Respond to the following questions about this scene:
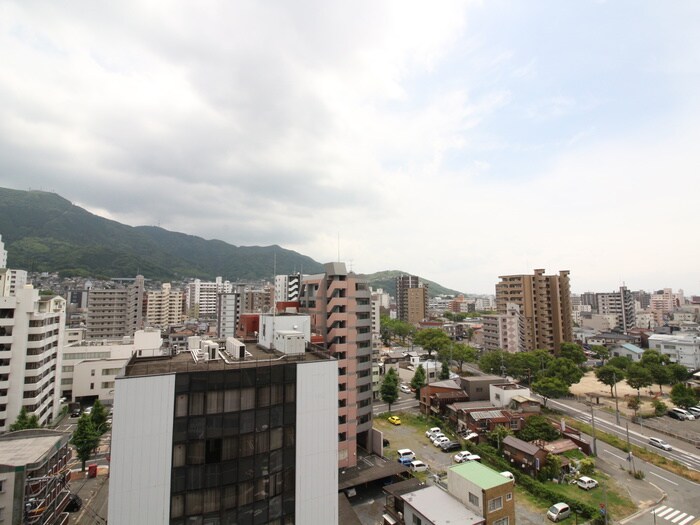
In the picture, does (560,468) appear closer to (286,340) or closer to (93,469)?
(286,340)

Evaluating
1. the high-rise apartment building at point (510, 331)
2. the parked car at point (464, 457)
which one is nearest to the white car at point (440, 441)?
the parked car at point (464, 457)

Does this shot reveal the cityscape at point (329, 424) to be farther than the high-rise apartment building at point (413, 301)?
No

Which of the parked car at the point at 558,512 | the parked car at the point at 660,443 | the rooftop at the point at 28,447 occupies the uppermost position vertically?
the rooftop at the point at 28,447

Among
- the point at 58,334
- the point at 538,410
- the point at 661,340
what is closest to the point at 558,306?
the point at 661,340

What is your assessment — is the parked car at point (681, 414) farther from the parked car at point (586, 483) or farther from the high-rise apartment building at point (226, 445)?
the high-rise apartment building at point (226, 445)

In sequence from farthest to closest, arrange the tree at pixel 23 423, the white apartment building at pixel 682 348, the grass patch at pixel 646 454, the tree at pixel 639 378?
the white apartment building at pixel 682 348, the tree at pixel 639 378, the tree at pixel 23 423, the grass patch at pixel 646 454

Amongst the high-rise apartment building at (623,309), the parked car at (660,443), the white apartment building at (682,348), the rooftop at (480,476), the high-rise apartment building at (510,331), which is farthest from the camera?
the high-rise apartment building at (623,309)

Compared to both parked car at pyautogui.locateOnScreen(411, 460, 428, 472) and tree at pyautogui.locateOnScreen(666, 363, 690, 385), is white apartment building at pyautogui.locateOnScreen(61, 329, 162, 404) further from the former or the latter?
tree at pyautogui.locateOnScreen(666, 363, 690, 385)

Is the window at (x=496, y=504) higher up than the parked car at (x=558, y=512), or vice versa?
the window at (x=496, y=504)
